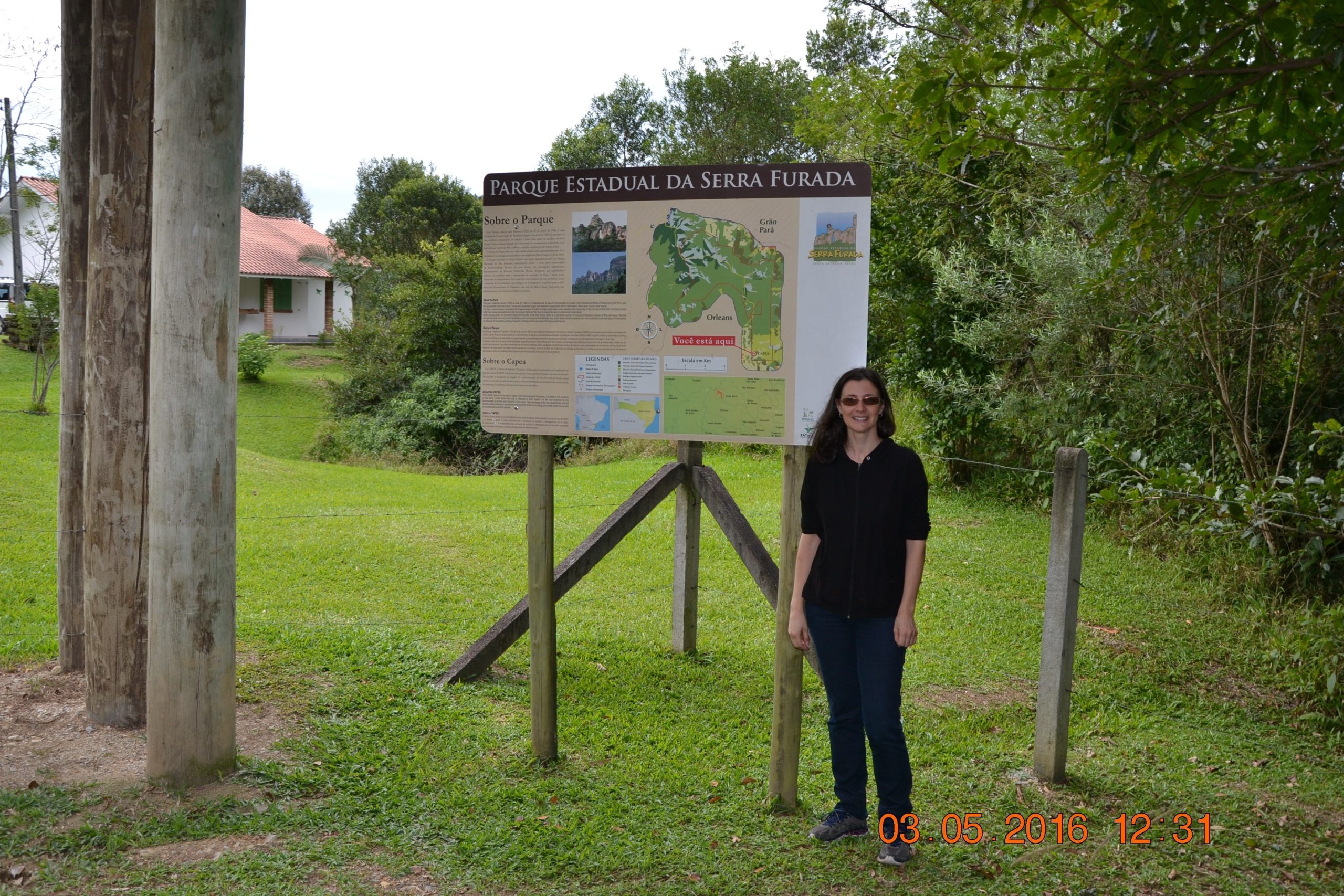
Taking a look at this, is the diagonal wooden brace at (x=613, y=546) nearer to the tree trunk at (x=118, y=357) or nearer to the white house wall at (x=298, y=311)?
the tree trunk at (x=118, y=357)

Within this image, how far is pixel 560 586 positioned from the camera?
221 inches

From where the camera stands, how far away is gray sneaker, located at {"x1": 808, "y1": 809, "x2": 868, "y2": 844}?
4027mm

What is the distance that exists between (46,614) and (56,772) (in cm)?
289

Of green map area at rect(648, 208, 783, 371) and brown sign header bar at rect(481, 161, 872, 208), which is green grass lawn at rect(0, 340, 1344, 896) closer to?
green map area at rect(648, 208, 783, 371)

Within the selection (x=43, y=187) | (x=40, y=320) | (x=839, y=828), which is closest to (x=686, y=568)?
(x=839, y=828)

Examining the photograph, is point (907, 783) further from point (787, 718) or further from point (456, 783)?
point (456, 783)

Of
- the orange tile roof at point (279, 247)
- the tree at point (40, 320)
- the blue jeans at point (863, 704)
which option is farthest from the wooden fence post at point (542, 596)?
the orange tile roof at point (279, 247)

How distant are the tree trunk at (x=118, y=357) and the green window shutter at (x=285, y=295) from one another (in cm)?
3589

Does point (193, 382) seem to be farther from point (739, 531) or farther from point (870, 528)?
point (739, 531)

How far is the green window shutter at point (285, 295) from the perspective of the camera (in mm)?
38500

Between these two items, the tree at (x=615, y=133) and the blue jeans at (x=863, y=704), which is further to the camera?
the tree at (x=615, y=133)

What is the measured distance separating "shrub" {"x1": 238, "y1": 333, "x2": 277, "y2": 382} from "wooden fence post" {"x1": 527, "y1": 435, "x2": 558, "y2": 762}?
80.2 feet

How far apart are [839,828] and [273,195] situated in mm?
51519

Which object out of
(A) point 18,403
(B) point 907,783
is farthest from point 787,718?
(A) point 18,403
